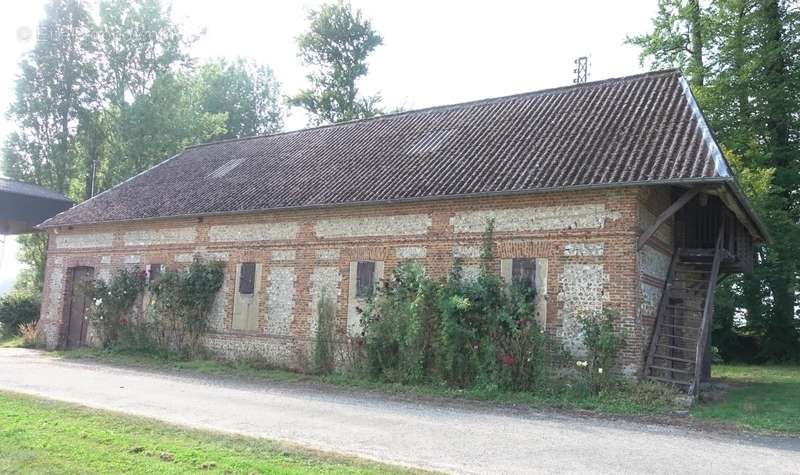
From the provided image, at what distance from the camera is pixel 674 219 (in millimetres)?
14961

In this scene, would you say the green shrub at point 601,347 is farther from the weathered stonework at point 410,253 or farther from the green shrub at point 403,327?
the weathered stonework at point 410,253

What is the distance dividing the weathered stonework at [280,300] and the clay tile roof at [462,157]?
5.80ft

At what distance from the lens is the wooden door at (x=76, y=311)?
21250 mm

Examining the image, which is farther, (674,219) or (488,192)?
(674,219)

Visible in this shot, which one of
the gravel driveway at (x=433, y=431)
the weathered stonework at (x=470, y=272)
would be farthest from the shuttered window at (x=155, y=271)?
the weathered stonework at (x=470, y=272)

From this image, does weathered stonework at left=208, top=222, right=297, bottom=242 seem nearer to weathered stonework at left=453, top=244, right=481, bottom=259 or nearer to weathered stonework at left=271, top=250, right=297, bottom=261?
weathered stonework at left=271, top=250, right=297, bottom=261

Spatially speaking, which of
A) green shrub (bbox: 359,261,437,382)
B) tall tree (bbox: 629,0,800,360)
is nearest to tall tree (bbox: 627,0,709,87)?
tall tree (bbox: 629,0,800,360)

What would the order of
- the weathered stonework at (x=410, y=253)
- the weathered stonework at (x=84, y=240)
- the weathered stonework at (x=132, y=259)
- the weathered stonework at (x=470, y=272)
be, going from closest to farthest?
the weathered stonework at (x=470, y=272) < the weathered stonework at (x=410, y=253) < the weathered stonework at (x=132, y=259) < the weathered stonework at (x=84, y=240)

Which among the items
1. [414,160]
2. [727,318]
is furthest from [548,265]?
[727,318]

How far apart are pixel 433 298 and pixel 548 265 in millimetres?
2404

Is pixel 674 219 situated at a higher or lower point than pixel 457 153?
lower

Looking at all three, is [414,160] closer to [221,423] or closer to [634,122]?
[634,122]

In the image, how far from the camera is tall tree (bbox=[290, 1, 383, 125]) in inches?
1467

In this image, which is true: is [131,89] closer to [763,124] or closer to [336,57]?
[336,57]
